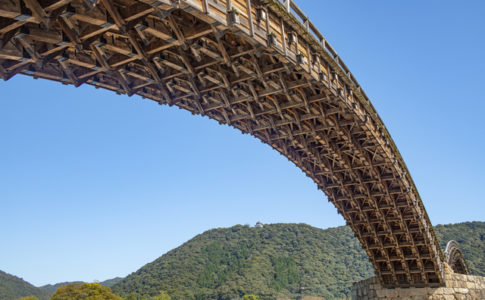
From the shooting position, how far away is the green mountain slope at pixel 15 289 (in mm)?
92250

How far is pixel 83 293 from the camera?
181 ft

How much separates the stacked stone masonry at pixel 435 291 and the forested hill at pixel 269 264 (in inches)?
2676

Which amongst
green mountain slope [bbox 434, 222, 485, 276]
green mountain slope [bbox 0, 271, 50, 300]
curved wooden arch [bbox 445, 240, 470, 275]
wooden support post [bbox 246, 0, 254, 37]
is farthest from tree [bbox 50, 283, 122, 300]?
green mountain slope [bbox 434, 222, 485, 276]

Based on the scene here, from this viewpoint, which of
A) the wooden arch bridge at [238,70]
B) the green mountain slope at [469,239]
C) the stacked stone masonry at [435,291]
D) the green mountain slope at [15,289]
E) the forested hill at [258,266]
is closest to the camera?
the wooden arch bridge at [238,70]

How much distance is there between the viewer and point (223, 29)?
12469 mm

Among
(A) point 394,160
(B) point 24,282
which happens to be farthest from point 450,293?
(B) point 24,282

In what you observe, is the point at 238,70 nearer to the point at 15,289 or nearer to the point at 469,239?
the point at 15,289

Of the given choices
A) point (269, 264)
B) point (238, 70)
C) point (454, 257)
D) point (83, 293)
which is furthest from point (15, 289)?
point (238, 70)

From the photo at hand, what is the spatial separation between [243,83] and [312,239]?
137m

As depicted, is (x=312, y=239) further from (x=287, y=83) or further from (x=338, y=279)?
(x=287, y=83)

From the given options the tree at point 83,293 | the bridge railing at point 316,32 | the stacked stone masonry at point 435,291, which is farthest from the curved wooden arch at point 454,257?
the tree at point 83,293

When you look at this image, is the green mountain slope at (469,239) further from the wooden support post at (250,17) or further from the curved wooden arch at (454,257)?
the wooden support post at (250,17)

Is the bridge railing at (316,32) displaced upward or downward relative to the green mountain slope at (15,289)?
upward

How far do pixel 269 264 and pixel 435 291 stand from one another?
97.6m
